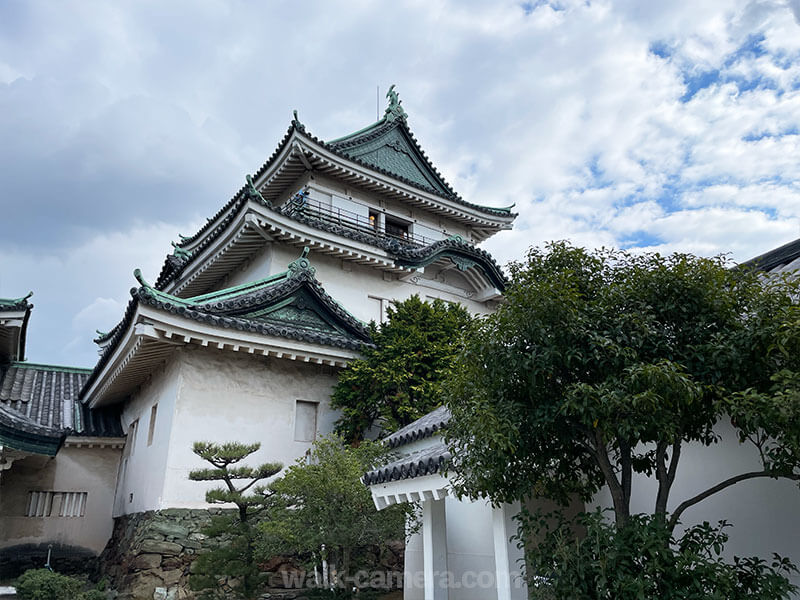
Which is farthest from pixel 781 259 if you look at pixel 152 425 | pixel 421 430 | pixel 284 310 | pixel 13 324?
pixel 13 324

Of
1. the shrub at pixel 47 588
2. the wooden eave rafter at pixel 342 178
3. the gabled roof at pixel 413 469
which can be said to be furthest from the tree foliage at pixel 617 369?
the wooden eave rafter at pixel 342 178

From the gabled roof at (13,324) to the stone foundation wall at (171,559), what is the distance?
7308 mm

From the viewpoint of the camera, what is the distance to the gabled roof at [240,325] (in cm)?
1072

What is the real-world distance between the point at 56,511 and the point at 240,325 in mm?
7448

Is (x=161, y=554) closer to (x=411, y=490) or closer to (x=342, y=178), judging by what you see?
(x=411, y=490)

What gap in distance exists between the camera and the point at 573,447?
5.45m

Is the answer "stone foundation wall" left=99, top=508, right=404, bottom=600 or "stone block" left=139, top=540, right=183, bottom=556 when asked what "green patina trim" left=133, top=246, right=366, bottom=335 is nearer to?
"stone foundation wall" left=99, top=508, right=404, bottom=600

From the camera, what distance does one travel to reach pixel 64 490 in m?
14.3

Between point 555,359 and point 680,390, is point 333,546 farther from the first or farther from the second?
point 680,390

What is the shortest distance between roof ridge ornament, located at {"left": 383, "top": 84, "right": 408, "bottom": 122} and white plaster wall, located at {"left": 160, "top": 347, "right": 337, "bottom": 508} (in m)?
12.8

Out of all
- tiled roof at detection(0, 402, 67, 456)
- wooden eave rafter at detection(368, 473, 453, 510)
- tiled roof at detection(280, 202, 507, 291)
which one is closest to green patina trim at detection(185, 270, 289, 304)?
tiled roof at detection(280, 202, 507, 291)

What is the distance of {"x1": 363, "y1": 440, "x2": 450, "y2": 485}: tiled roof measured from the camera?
6566mm

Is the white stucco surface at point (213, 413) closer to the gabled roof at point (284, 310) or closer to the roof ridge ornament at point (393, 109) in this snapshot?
the gabled roof at point (284, 310)

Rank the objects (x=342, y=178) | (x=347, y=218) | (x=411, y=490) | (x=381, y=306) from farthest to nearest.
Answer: (x=342, y=178)
(x=347, y=218)
(x=381, y=306)
(x=411, y=490)
